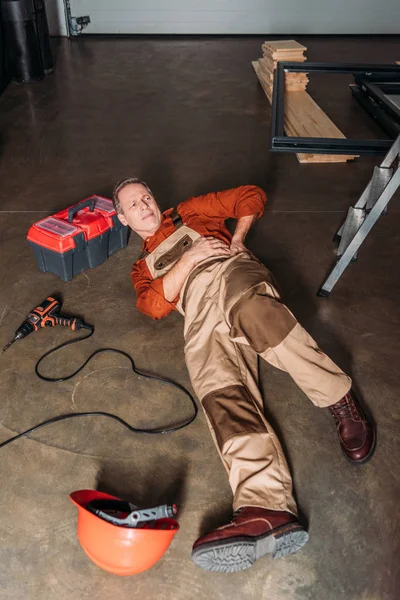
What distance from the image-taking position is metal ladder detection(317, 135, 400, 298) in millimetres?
2736

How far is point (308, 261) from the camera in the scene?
136 inches

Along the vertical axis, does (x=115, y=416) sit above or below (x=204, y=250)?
below

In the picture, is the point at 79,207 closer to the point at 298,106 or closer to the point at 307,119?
the point at 307,119

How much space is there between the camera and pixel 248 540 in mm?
1775

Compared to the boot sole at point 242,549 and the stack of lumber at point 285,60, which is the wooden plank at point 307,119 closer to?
the stack of lumber at point 285,60

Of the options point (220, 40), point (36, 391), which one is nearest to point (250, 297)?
point (36, 391)

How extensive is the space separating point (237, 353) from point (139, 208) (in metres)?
0.93

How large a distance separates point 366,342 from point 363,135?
3.28 m

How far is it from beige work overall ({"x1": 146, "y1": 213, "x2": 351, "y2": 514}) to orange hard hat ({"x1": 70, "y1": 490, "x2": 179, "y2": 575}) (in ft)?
1.05

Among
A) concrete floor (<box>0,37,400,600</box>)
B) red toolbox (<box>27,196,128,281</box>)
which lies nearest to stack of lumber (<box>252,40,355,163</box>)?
concrete floor (<box>0,37,400,600</box>)

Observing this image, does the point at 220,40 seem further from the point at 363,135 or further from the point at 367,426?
the point at 367,426

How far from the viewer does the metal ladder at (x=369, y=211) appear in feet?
8.98

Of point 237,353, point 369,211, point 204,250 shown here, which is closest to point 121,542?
point 237,353

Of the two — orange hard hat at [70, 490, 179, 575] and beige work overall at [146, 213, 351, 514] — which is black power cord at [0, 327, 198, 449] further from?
orange hard hat at [70, 490, 179, 575]
